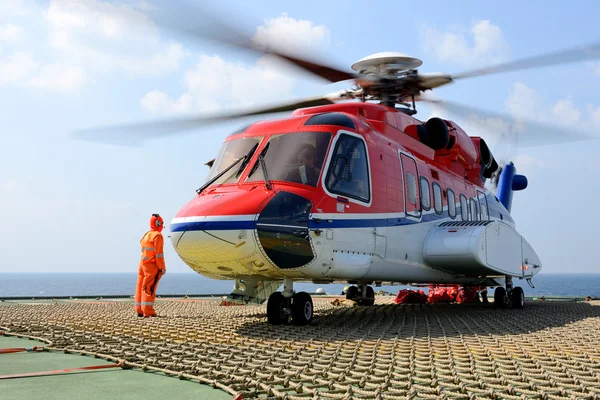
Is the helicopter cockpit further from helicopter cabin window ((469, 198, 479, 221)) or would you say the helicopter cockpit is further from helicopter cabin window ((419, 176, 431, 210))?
helicopter cabin window ((469, 198, 479, 221))

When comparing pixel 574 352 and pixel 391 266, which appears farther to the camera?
pixel 391 266

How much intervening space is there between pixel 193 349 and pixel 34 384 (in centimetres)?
160

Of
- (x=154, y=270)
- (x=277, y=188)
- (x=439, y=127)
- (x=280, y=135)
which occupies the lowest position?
(x=154, y=270)

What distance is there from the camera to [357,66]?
1039 centimetres

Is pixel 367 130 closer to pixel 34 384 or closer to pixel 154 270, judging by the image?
pixel 154 270

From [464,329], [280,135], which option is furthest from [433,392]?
[280,135]

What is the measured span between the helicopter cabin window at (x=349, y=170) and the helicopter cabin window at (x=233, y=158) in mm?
1149

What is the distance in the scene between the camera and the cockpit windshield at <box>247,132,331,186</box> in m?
7.70

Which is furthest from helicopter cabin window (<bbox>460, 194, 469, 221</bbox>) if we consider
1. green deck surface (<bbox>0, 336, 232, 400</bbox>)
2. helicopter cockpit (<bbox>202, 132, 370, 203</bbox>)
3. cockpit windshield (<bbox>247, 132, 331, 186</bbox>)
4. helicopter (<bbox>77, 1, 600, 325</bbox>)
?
green deck surface (<bbox>0, 336, 232, 400</bbox>)

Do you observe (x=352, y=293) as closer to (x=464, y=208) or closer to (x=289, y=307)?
(x=464, y=208)

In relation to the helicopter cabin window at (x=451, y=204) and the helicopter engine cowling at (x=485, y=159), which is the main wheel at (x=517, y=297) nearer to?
the helicopter cabin window at (x=451, y=204)

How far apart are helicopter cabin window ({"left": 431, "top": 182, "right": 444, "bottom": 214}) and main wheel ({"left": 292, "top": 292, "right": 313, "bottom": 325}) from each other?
13.2 feet

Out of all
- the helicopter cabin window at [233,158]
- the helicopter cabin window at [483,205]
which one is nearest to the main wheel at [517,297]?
the helicopter cabin window at [483,205]

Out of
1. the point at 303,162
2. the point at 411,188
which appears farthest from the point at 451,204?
the point at 303,162
